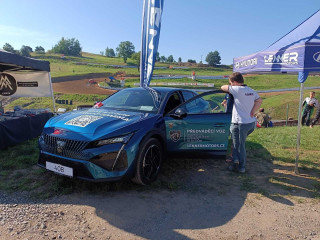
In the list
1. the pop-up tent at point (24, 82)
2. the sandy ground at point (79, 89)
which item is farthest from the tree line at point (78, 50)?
the pop-up tent at point (24, 82)

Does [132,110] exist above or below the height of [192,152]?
above

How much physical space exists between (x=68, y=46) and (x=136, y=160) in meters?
110

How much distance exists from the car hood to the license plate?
1.68 feet

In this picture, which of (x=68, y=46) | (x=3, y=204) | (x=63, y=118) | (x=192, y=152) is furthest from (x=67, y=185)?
(x=68, y=46)

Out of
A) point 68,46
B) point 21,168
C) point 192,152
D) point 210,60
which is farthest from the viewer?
point 68,46

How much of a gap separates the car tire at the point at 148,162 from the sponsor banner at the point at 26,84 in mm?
6732

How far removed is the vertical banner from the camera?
7797 mm

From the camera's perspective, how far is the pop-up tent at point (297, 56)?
350 centimetres

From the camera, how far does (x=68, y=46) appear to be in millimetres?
100125

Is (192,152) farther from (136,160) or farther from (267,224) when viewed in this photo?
(267,224)

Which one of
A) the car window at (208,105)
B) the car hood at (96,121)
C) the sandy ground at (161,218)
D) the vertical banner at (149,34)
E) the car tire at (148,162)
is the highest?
the vertical banner at (149,34)

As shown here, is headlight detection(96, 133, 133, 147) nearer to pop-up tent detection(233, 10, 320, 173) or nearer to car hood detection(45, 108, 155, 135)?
car hood detection(45, 108, 155, 135)

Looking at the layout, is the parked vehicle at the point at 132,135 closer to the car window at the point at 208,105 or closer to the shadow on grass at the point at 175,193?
the car window at the point at 208,105

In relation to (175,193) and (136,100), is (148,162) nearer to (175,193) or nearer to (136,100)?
(175,193)
